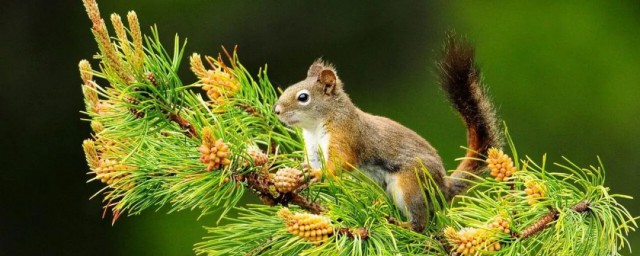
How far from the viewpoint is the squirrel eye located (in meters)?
1.53

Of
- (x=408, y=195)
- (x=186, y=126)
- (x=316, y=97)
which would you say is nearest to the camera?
(x=186, y=126)

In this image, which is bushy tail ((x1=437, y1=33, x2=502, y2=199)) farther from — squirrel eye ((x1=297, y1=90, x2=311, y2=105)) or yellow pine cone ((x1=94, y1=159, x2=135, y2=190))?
yellow pine cone ((x1=94, y1=159, x2=135, y2=190))

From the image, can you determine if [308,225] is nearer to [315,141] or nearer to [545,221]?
[545,221]

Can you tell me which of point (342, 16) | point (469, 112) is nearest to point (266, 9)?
point (342, 16)

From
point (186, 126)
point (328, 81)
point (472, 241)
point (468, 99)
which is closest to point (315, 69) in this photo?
point (328, 81)

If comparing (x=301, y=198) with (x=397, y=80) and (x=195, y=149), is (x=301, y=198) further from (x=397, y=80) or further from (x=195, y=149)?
(x=397, y=80)

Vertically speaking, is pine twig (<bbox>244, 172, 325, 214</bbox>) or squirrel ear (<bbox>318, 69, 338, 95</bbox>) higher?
squirrel ear (<bbox>318, 69, 338, 95</bbox>)

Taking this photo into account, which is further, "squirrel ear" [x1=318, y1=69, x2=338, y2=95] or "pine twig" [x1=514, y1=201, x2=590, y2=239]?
"squirrel ear" [x1=318, y1=69, x2=338, y2=95]

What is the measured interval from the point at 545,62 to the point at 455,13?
1.08 ft

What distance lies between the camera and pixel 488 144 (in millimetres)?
1527

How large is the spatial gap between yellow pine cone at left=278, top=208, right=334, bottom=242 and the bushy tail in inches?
13.8

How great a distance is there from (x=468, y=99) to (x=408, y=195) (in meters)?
0.15

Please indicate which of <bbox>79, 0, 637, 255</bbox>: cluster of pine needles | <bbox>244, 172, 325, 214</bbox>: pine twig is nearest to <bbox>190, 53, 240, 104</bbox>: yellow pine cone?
<bbox>79, 0, 637, 255</bbox>: cluster of pine needles

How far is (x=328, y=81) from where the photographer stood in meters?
1.60
